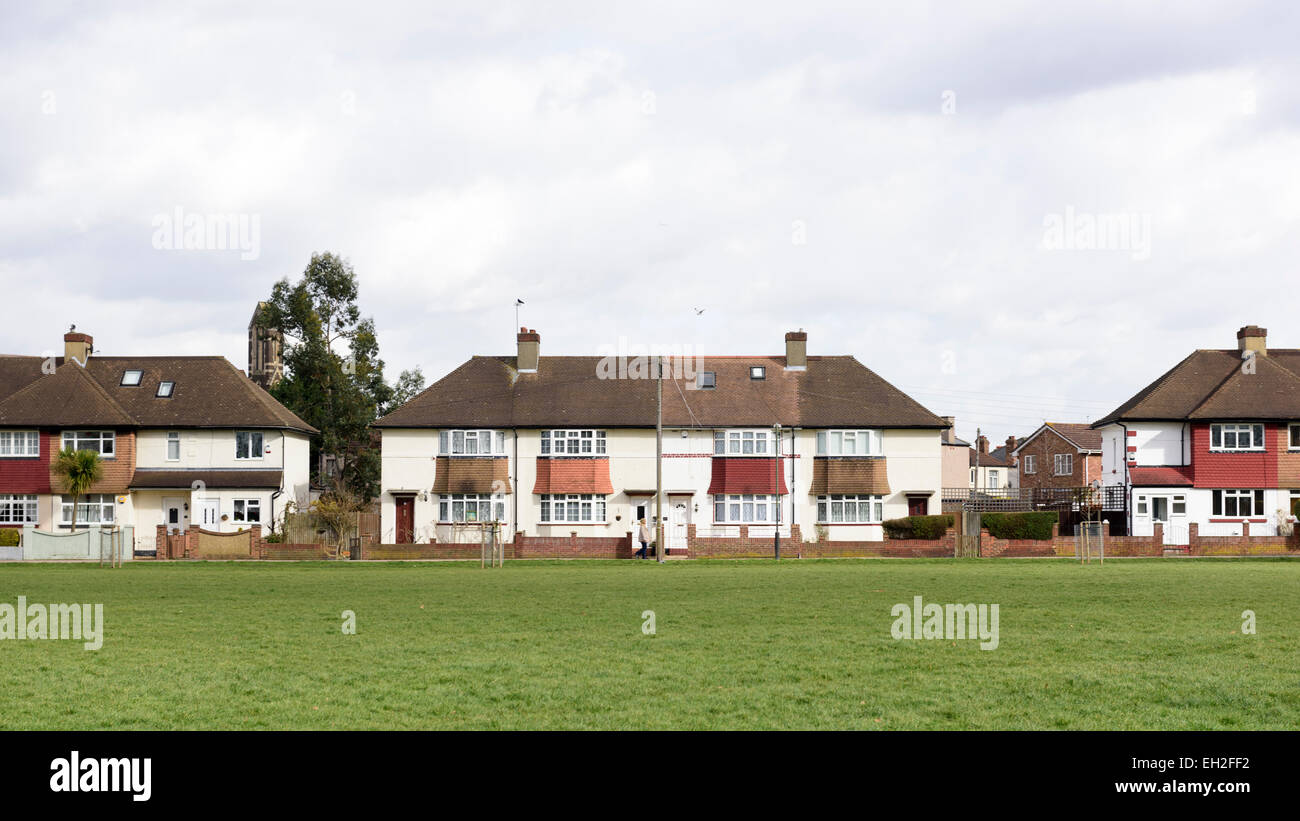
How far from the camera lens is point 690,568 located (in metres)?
38.3

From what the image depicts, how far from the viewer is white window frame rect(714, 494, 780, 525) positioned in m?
57.5

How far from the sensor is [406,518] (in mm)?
57719

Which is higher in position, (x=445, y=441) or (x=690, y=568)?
(x=445, y=441)

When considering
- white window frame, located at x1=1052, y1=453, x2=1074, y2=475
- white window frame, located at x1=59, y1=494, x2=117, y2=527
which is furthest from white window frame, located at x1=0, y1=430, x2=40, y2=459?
white window frame, located at x1=1052, y1=453, x2=1074, y2=475

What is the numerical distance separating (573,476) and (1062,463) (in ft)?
145

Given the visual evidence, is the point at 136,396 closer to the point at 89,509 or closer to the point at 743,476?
the point at 89,509

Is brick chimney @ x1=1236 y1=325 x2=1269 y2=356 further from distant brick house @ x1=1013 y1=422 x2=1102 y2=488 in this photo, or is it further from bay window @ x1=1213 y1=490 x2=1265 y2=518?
distant brick house @ x1=1013 y1=422 x2=1102 y2=488

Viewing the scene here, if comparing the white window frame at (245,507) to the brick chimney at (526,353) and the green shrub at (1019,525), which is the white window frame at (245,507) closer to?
the brick chimney at (526,353)
